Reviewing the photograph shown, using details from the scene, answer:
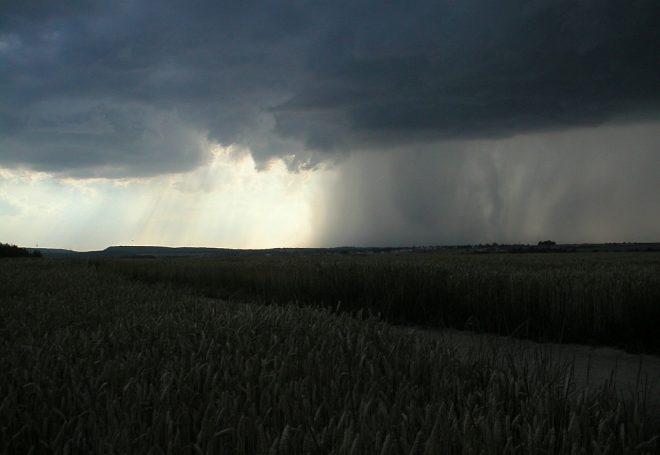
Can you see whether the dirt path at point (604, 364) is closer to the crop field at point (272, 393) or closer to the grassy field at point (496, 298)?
the grassy field at point (496, 298)

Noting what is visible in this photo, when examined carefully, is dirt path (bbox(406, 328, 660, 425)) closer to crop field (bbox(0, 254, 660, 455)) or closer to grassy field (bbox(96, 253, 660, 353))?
grassy field (bbox(96, 253, 660, 353))

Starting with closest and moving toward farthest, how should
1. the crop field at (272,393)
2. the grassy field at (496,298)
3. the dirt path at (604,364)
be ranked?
the crop field at (272,393) → the dirt path at (604,364) → the grassy field at (496,298)

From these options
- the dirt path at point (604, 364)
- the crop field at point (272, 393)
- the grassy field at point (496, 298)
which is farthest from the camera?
the grassy field at point (496, 298)

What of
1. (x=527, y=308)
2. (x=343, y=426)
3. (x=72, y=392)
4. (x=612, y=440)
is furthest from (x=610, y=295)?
(x=72, y=392)

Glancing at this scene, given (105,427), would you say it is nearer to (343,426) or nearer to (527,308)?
(343,426)

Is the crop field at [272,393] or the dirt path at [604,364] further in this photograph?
the dirt path at [604,364]

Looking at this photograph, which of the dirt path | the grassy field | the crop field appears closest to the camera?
the crop field

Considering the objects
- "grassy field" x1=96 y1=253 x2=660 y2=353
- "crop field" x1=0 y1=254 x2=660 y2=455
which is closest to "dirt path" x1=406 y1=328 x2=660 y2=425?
"grassy field" x1=96 y1=253 x2=660 y2=353

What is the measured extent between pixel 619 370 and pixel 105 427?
4.64 meters

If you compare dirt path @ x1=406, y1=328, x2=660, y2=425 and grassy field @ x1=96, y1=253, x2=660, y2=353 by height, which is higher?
grassy field @ x1=96, y1=253, x2=660, y2=353

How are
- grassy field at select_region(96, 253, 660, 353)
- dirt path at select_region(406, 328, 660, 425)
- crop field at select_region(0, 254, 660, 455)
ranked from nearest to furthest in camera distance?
crop field at select_region(0, 254, 660, 455) → dirt path at select_region(406, 328, 660, 425) → grassy field at select_region(96, 253, 660, 353)

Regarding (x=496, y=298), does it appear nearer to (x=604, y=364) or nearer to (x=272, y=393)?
(x=604, y=364)

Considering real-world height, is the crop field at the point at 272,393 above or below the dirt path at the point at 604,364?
above

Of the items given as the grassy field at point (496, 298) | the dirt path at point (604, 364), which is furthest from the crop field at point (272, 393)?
the grassy field at point (496, 298)
